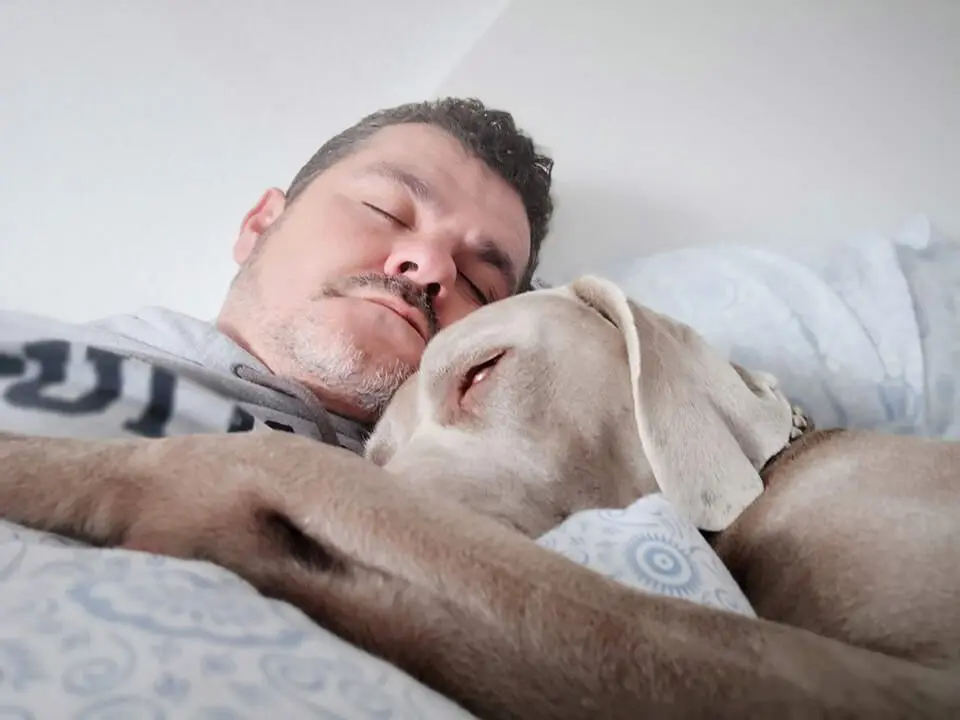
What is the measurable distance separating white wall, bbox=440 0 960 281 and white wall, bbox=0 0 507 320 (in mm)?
393

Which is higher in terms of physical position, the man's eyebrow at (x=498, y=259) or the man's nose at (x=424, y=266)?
the man's eyebrow at (x=498, y=259)

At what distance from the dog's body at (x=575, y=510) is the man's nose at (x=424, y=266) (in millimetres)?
531

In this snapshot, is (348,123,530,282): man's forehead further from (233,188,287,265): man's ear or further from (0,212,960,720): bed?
(0,212,960,720): bed

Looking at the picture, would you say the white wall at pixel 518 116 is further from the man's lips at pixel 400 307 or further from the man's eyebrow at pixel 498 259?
the man's lips at pixel 400 307

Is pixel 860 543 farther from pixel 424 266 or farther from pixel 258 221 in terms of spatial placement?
pixel 258 221

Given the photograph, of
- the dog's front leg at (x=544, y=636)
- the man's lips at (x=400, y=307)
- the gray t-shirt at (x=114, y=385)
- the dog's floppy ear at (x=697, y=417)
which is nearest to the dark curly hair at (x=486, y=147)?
the man's lips at (x=400, y=307)

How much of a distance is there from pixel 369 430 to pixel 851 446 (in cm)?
90

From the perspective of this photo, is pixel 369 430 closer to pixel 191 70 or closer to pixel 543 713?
pixel 543 713

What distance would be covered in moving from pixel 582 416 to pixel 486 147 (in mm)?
1076

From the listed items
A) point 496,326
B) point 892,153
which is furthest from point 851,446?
Answer: point 892,153

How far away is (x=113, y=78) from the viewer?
7.58 feet

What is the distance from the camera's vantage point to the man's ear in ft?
→ 7.05

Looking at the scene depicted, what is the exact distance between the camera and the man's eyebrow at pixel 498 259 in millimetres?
1898

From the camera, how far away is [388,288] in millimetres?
1671
